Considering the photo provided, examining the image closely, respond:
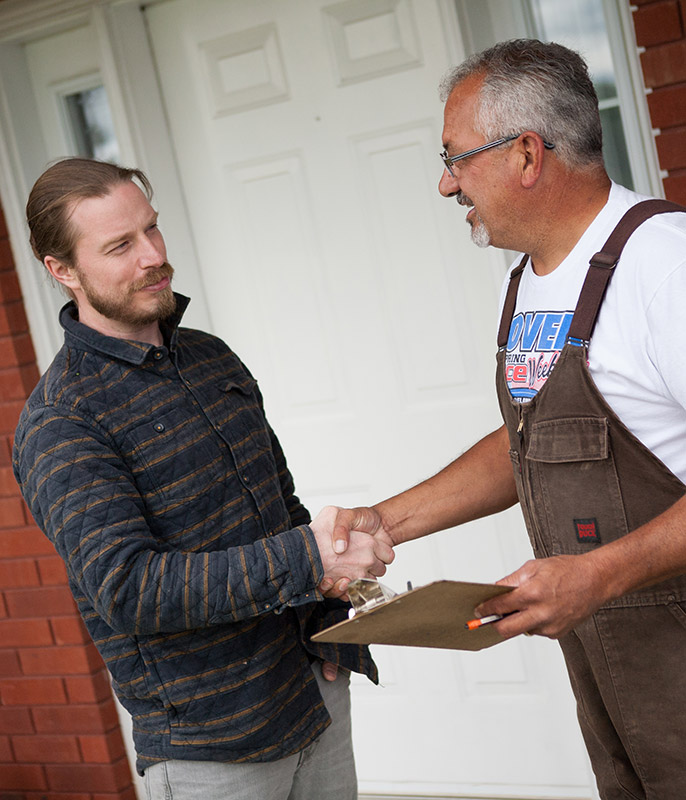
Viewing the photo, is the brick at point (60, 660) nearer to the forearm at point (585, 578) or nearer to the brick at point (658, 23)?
the forearm at point (585, 578)

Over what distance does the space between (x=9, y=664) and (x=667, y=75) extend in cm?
308

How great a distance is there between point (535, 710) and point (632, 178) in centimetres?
181

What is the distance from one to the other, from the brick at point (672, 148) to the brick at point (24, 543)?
2444mm

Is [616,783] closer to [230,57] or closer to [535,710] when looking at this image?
[535,710]

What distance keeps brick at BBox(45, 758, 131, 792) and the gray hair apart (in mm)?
2865

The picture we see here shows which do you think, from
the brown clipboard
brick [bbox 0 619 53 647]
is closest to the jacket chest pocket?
the brown clipboard

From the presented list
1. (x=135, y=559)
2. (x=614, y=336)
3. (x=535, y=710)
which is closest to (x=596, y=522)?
(x=614, y=336)

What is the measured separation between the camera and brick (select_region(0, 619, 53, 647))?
3807 mm

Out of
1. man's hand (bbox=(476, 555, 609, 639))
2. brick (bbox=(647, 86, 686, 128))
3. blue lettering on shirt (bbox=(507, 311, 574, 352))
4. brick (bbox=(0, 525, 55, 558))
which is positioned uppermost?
brick (bbox=(647, 86, 686, 128))

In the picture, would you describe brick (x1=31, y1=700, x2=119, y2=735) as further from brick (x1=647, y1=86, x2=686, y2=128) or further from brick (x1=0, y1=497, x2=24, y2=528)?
brick (x1=647, y1=86, x2=686, y2=128)

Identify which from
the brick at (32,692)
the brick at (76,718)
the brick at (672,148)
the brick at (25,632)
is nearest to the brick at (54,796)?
the brick at (76,718)

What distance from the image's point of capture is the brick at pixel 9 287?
3689mm

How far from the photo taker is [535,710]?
354cm

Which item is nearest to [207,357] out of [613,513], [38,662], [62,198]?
[62,198]
